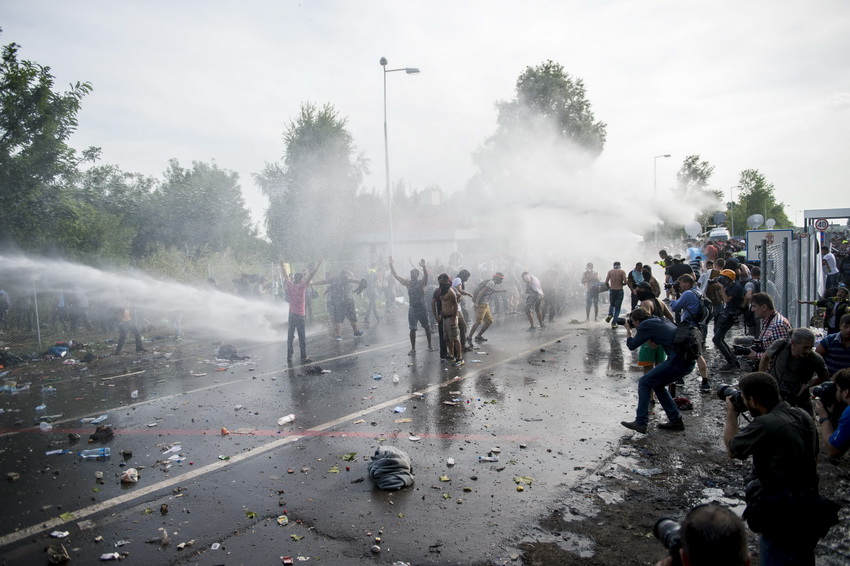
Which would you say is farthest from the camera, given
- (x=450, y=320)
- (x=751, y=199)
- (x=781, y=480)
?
(x=751, y=199)

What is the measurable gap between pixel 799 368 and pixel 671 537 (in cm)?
400

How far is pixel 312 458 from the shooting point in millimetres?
5660

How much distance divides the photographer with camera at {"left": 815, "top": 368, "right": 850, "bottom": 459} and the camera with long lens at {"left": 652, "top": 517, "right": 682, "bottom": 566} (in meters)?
2.00

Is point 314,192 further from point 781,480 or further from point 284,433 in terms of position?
point 781,480

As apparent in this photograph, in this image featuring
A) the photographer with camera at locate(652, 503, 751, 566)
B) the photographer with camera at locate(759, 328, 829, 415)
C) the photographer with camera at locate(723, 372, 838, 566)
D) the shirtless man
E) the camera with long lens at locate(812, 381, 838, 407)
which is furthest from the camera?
the shirtless man

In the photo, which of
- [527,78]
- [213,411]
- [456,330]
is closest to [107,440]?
[213,411]

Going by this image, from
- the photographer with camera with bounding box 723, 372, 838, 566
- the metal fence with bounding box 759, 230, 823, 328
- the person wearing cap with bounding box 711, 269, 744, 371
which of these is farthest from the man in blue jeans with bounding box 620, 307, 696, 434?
the metal fence with bounding box 759, 230, 823, 328

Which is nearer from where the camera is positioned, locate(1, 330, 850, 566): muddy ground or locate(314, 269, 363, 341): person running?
locate(1, 330, 850, 566): muddy ground

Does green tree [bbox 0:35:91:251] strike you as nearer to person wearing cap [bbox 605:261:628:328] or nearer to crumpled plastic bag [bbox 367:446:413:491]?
crumpled plastic bag [bbox 367:446:413:491]

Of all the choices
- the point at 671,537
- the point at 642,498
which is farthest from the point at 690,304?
the point at 671,537

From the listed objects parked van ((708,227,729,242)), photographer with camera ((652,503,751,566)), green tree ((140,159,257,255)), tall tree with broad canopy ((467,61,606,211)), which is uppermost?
tall tree with broad canopy ((467,61,606,211))

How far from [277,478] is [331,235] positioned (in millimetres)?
26430

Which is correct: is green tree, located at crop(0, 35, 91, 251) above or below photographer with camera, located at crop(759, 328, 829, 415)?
above

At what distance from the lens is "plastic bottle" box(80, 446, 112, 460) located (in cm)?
585
